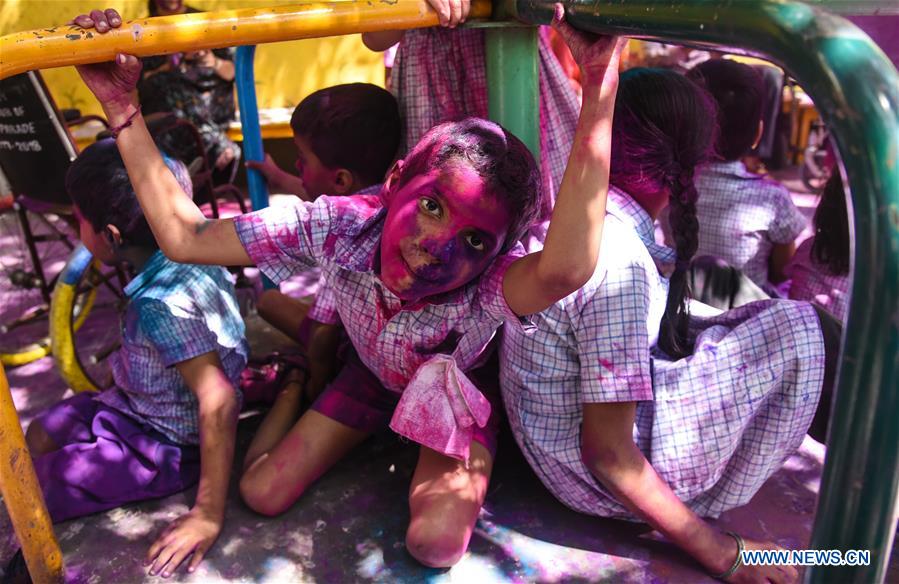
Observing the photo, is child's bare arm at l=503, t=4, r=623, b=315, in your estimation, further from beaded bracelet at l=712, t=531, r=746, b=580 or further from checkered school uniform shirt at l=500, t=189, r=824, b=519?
beaded bracelet at l=712, t=531, r=746, b=580

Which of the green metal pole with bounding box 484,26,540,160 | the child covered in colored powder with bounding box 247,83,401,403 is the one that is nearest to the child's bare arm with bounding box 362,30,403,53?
the child covered in colored powder with bounding box 247,83,401,403

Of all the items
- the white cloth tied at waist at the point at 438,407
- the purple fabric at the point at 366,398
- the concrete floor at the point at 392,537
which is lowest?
the concrete floor at the point at 392,537

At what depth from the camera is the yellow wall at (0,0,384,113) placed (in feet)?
21.1

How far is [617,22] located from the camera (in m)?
1.21

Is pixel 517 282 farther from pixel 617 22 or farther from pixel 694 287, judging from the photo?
pixel 694 287

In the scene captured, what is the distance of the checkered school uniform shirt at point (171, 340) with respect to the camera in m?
2.22

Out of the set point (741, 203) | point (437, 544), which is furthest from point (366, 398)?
point (741, 203)

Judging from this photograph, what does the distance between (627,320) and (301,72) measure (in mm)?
6013

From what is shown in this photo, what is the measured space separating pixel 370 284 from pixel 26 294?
3.08 m

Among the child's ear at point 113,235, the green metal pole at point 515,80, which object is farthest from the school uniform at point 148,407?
the green metal pole at point 515,80

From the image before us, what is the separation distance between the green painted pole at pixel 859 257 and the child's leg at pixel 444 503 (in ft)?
3.78

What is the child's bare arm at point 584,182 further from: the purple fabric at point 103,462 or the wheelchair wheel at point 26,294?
the wheelchair wheel at point 26,294

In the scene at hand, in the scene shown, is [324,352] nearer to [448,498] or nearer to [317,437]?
[317,437]

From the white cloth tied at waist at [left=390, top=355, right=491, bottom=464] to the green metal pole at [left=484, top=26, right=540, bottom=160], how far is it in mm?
640
